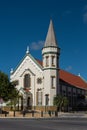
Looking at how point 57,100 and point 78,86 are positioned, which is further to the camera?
point 78,86

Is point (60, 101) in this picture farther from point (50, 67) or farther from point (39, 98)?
point (50, 67)

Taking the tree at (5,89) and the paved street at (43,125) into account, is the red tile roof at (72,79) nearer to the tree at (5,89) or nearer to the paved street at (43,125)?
the tree at (5,89)

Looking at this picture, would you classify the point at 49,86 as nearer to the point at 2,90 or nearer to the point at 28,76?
the point at 28,76

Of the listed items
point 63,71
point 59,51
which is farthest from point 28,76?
point 63,71

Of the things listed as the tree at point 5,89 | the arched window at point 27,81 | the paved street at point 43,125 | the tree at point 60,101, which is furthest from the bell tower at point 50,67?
the paved street at point 43,125

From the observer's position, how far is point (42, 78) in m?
86.5

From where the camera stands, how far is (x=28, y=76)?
89688 mm

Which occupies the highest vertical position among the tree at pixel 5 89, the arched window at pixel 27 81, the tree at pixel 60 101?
the arched window at pixel 27 81

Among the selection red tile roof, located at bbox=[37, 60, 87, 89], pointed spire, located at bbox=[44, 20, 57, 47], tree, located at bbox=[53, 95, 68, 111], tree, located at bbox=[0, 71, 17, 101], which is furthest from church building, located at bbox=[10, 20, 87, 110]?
tree, located at bbox=[0, 71, 17, 101]

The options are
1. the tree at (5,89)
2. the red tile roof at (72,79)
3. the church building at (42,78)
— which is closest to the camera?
the tree at (5,89)

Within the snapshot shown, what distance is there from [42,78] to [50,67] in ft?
12.2

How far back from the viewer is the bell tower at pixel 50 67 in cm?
8388

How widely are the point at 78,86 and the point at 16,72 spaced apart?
69.7 ft

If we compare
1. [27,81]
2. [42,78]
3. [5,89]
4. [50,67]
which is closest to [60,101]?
[42,78]
